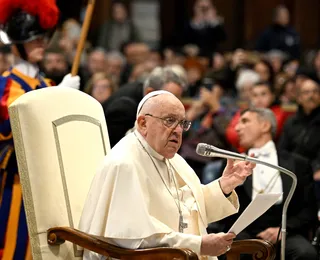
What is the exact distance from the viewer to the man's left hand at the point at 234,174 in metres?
4.38

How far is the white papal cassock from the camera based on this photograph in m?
4.09

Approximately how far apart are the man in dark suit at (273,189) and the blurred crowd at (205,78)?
178mm

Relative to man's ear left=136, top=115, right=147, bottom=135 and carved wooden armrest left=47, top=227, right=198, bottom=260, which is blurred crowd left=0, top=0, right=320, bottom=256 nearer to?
man's ear left=136, top=115, right=147, bottom=135

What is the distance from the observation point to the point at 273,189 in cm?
589

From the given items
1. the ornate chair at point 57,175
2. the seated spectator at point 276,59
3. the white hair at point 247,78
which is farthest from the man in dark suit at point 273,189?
the seated spectator at point 276,59

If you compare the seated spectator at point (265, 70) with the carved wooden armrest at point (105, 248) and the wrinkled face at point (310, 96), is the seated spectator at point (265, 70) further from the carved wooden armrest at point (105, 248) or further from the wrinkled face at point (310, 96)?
the carved wooden armrest at point (105, 248)

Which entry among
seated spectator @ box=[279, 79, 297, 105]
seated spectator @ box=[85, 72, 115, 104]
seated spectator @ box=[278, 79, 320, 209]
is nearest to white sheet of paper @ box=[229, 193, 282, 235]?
seated spectator @ box=[278, 79, 320, 209]

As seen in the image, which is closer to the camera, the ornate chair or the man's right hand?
the man's right hand

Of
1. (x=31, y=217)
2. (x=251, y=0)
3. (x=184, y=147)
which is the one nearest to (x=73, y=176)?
(x=31, y=217)

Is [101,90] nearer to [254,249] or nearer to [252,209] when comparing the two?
[254,249]

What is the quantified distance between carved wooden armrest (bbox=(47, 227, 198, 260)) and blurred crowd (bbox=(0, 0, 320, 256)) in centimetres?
173

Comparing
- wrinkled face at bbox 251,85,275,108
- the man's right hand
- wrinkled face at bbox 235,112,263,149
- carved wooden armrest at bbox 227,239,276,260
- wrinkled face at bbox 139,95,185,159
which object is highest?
wrinkled face at bbox 139,95,185,159

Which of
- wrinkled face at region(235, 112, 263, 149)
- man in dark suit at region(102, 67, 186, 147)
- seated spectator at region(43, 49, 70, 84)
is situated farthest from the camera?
seated spectator at region(43, 49, 70, 84)

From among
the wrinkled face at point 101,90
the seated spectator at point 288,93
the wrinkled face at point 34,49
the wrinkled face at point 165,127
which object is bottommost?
the seated spectator at point 288,93
